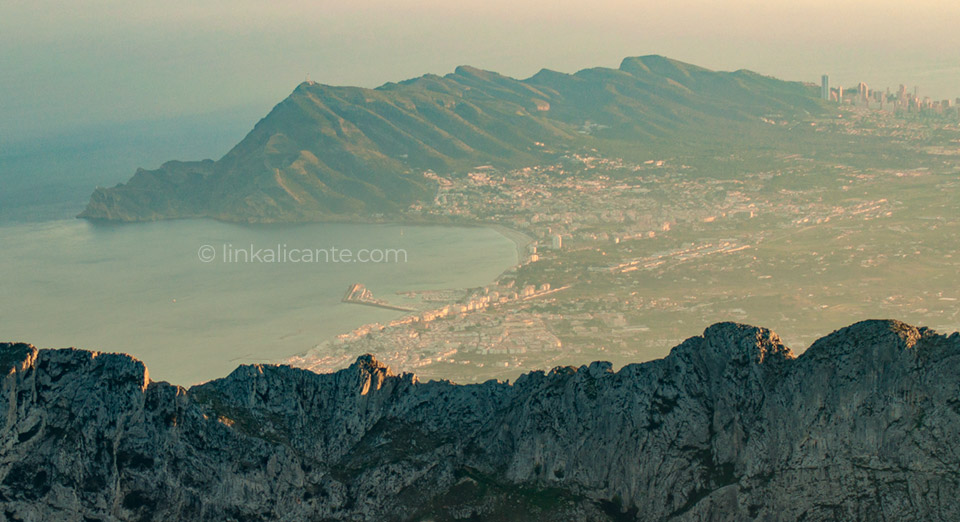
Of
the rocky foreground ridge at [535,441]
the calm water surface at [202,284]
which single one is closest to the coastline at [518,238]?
the calm water surface at [202,284]

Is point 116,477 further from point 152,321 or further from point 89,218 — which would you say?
point 89,218

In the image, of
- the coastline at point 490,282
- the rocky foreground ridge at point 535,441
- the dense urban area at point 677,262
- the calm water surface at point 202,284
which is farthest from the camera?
the calm water surface at point 202,284

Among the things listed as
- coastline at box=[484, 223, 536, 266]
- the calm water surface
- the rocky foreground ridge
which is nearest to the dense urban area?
coastline at box=[484, 223, 536, 266]

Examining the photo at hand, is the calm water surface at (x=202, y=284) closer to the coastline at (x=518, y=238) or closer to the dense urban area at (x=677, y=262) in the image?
the coastline at (x=518, y=238)

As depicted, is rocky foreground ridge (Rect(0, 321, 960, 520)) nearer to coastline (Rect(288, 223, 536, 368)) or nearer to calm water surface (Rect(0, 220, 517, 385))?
coastline (Rect(288, 223, 536, 368))

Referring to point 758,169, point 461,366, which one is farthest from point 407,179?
point 461,366

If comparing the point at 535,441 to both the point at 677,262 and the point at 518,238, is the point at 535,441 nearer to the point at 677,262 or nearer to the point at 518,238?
the point at 677,262

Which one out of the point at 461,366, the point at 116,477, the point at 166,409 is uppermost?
the point at 166,409
